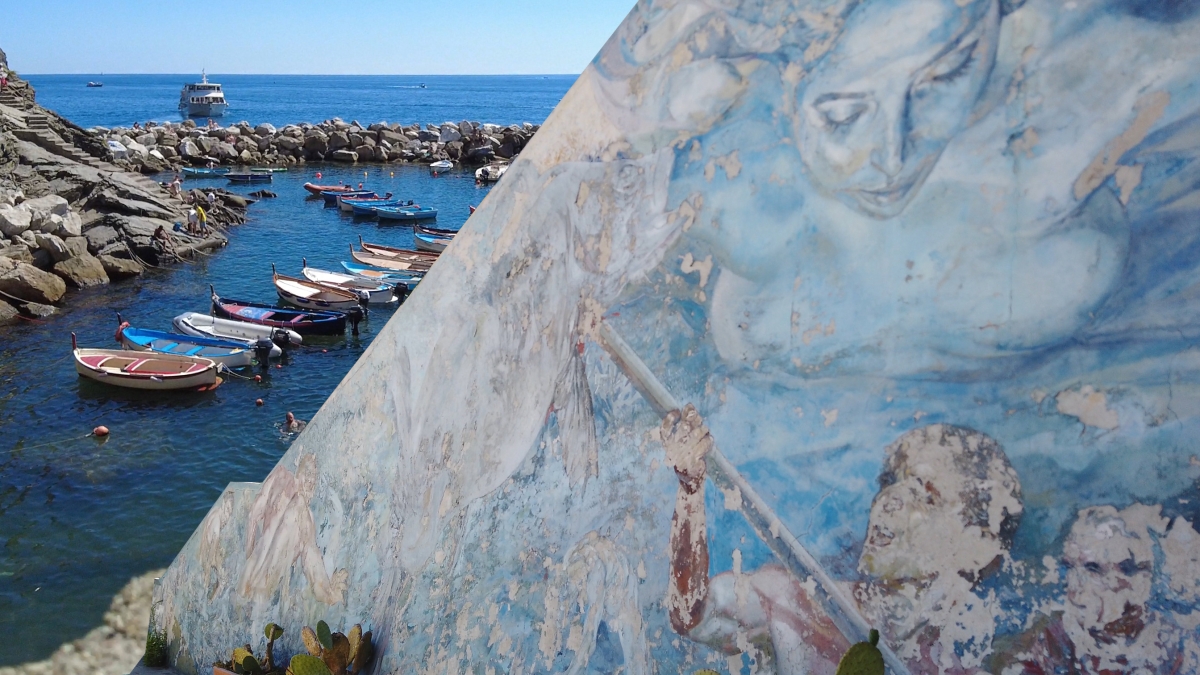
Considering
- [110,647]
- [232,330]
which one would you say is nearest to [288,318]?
[232,330]

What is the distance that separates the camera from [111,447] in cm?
2038

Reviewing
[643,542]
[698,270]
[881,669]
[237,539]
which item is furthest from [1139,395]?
[237,539]

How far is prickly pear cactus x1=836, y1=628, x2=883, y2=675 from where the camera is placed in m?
3.76

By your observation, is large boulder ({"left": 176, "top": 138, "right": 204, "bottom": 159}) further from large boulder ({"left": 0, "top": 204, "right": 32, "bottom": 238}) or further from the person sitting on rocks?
the person sitting on rocks

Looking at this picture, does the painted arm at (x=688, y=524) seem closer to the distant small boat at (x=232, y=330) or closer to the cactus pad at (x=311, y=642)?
the cactus pad at (x=311, y=642)

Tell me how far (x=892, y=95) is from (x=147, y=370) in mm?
24106

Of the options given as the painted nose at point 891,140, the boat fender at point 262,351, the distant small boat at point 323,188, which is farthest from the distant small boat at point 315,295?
the painted nose at point 891,140

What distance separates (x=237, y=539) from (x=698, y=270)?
4948 mm

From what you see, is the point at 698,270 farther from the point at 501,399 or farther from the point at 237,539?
the point at 237,539

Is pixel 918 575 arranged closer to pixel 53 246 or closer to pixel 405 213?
pixel 53 246

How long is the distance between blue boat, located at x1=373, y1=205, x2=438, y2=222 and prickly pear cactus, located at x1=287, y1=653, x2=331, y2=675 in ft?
141

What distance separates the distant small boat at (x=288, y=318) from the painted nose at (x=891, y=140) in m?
26.3

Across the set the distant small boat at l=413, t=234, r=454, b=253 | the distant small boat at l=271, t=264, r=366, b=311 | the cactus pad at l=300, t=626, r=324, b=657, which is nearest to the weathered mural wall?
the cactus pad at l=300, t=626, r=324, b=657

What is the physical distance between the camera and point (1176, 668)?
3.30 meters
